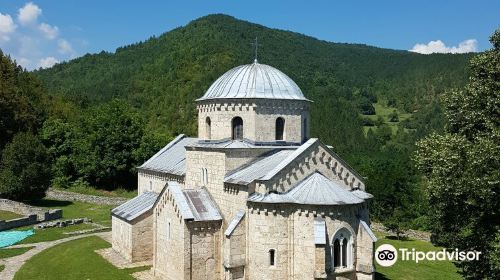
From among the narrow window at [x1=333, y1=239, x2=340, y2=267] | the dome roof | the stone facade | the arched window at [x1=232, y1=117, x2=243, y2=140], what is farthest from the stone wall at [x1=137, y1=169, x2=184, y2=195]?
the narrow window at [x1=333, y1=239, x2=340, y2=267]

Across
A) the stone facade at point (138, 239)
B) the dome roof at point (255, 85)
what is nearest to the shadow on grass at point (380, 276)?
the dome roof at point (255, 85)

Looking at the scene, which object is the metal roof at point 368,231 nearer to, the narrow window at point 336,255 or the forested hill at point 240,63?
the narrow window at point 336,255

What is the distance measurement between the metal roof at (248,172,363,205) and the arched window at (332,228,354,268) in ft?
4.35

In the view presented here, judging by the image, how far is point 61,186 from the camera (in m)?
50.5

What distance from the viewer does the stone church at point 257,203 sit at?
1820 cm

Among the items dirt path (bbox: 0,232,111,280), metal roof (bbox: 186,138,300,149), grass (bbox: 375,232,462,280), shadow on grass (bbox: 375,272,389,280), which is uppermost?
metal roof (bbox: 186,138,300,149)

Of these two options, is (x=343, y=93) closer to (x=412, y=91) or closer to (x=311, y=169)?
(x=412, y=91)

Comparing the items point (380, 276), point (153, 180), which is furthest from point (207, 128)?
point (380, 276)

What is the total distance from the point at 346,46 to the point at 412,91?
46986 mm

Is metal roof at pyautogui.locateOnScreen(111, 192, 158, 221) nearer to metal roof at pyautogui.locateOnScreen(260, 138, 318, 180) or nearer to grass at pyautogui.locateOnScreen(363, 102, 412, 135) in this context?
metal roof at pyautogui.locateOnScreen(260, 138, 318, 180)

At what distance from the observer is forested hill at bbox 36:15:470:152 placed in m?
86.8

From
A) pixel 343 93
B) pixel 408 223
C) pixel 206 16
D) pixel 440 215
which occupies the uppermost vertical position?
pixel 206 16

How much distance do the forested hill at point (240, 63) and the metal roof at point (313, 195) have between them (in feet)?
182

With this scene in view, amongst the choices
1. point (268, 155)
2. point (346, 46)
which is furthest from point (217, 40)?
point (346, 46)
